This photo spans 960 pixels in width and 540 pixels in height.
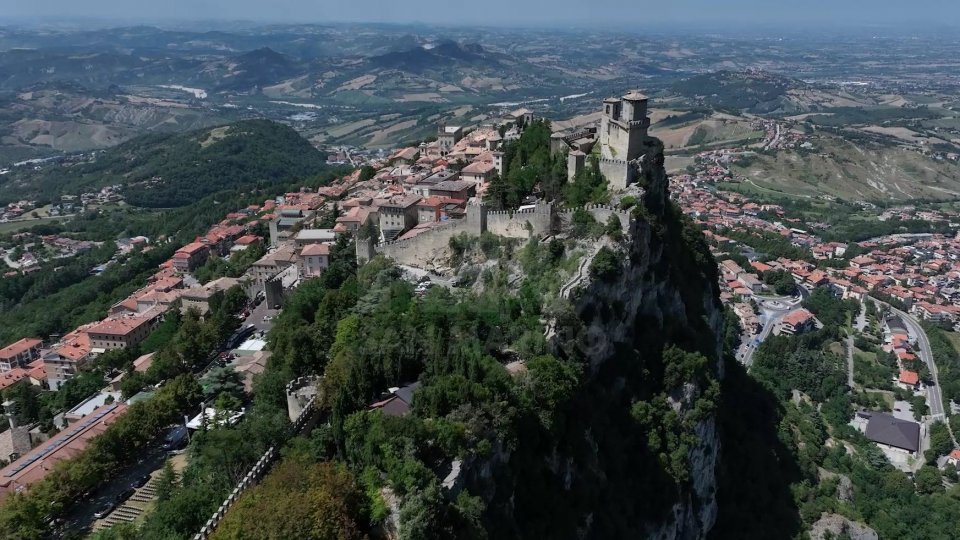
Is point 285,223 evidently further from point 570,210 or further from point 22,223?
point 22,223

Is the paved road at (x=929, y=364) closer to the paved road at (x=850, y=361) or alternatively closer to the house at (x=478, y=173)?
the paved road at (x=850, y=361)

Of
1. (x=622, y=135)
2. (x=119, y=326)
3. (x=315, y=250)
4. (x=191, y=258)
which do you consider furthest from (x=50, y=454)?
(x=191, y=258)

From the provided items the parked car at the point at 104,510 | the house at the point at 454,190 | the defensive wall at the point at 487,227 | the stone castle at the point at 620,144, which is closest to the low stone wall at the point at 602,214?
the defensive wall at the point at 487,227

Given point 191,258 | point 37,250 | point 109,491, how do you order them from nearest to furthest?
point 109,491 < point 191,258 < point 37,250

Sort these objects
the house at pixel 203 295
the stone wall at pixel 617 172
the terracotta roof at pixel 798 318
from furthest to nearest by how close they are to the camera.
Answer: the terracotta roof at pixel 798 318 → the house at pixel 203 295 → the stone wall at pixel 617 172

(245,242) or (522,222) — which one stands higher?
(522,222)

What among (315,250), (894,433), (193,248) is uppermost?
(315,250)
